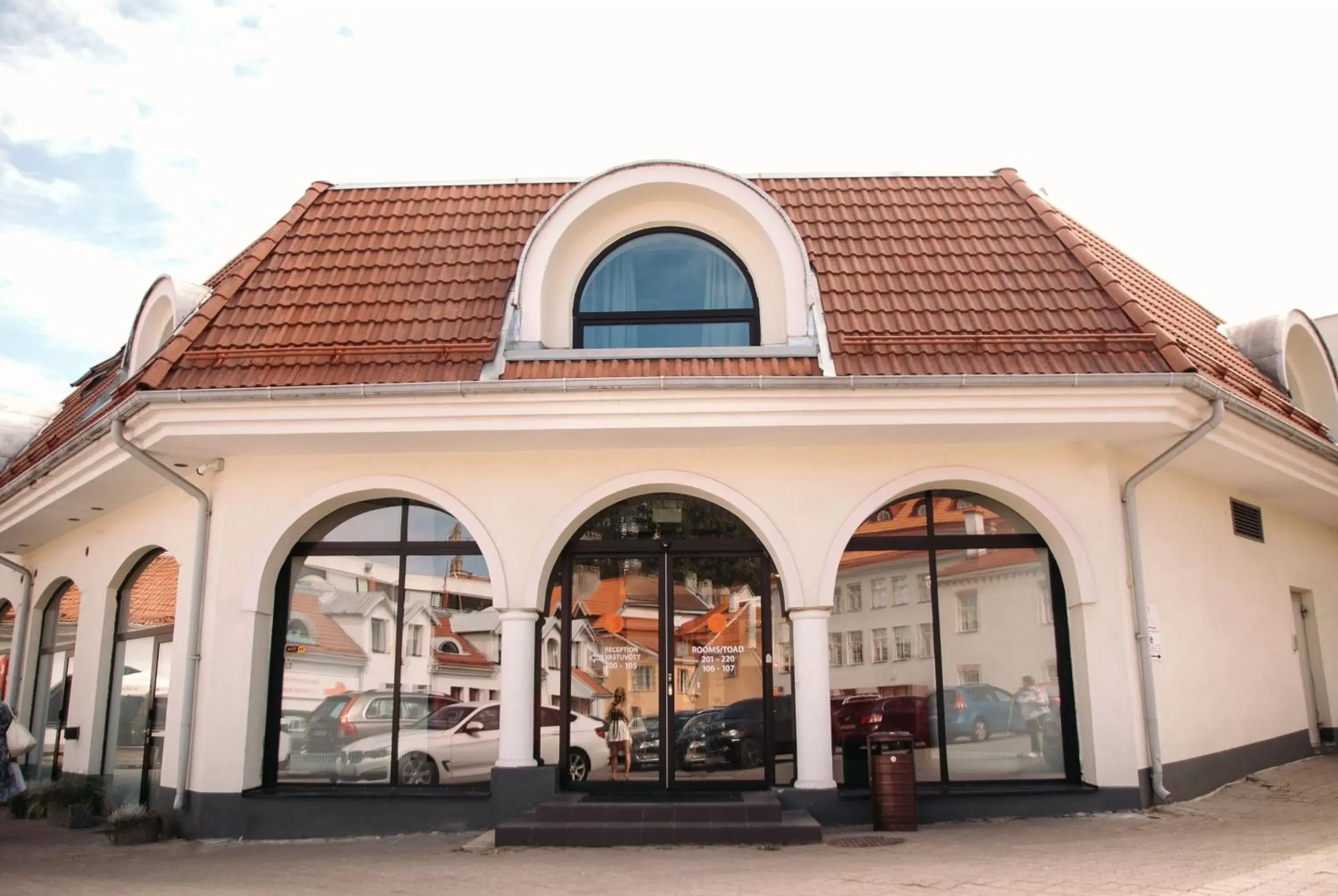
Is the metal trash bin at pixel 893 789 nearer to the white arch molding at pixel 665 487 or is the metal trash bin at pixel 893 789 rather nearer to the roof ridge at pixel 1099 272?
the white arch molding at pixel 665 487

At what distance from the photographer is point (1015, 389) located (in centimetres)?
884

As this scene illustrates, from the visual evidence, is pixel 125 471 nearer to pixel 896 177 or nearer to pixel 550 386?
pixel 550 386

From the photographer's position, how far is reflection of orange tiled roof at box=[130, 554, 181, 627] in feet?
→ 36.8

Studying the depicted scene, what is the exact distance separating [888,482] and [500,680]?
13.5ft

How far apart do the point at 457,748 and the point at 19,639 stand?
8.14 meters

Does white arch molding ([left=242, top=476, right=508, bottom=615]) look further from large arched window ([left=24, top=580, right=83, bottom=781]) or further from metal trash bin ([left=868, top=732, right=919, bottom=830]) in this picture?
large arched window ([left=24, top=580, right=83, bottom=781])

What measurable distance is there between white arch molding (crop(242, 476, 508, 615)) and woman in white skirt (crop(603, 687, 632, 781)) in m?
1.50

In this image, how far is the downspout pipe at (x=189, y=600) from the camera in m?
9.37

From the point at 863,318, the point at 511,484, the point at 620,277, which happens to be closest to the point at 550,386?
the point at 511,484

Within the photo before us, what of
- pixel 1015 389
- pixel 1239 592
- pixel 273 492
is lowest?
pixel 1239 592

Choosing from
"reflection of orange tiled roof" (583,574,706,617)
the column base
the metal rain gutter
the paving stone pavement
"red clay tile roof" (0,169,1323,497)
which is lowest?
the paving stone pavement

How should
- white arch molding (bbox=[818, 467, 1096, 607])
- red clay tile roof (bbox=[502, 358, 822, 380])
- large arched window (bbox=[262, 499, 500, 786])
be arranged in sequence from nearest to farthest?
red clay tile roof (bbox=[502, 358, 822, 380])
white arch molding (bbox=[818, 467, 1096, 607])
large arched window (bbox=[262, 499, 500, 786])

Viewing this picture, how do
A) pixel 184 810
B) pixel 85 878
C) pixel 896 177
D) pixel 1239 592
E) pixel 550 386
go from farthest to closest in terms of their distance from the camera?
1. pixel 896 177
2. pixel 1239 592
3. pixel 184 810
4. pixel 550 386
5. pixel 85 878

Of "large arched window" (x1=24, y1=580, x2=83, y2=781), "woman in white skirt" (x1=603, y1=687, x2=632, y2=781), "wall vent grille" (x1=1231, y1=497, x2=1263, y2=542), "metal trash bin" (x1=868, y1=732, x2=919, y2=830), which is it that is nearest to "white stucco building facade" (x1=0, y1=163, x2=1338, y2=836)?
"woman in white skirt" (x1=603, y1=687, x2=632, y2=781)
